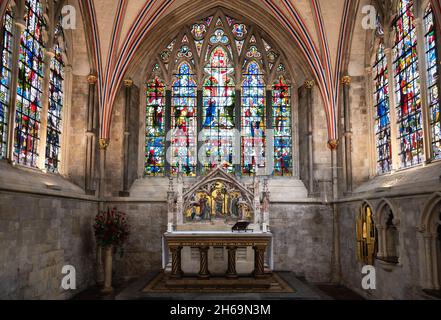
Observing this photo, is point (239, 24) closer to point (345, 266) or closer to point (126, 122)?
point (126, 122)

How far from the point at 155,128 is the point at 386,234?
899cm

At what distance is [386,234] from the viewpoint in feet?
36.9

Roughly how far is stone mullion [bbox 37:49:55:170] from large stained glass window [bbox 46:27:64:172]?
0.67m

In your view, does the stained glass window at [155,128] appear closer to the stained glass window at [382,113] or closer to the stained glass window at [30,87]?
the stained glass window at [30,87]

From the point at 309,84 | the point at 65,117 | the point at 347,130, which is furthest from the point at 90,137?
the point at 347,130

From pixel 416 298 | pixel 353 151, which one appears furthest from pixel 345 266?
pixel 416 298

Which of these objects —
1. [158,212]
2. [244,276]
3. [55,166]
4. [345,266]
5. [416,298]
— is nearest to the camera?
[416,298]

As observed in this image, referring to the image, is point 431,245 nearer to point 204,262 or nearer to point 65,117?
point 204,262

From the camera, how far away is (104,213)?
1469cm

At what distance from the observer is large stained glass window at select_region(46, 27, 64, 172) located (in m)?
12.8

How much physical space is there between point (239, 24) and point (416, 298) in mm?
11696

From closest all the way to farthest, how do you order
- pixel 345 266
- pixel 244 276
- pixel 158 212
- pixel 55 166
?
pixel 244 276
pixel 55 166
pixel 345 266
pixel 158 212

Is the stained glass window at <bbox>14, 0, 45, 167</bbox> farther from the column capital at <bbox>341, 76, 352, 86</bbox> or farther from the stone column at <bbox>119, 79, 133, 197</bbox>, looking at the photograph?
the column capital at <bbox>341, 76, 352, 86</bbox>

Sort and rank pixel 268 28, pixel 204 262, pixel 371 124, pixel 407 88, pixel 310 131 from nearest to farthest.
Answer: pixel 407 88 → pixel 204 262 → pixel 371 124 → pixel 310 131 → pixel 268 28
